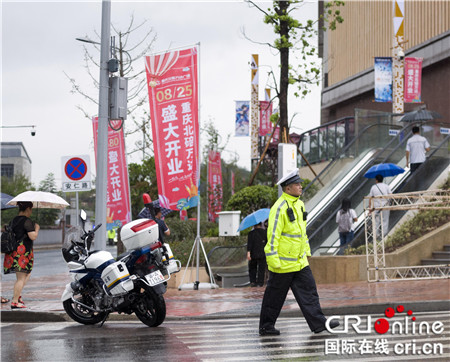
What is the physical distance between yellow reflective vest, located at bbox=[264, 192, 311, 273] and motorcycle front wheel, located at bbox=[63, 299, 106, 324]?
314 centimetres

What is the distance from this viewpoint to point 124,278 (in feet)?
32.8

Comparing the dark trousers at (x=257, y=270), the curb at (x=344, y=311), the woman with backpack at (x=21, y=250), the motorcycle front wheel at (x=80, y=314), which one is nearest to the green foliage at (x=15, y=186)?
the dark trousers at (x=257, y=270)

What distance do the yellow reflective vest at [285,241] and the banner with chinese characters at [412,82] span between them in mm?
23724

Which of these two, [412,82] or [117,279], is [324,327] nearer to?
[117,279]

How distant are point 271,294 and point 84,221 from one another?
10.8 ft

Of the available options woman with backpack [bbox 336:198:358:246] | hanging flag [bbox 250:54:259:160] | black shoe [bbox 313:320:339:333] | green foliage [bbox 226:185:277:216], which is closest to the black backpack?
black shoe [bbox 313:320:339:333]

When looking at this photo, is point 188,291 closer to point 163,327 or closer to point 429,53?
point 163,327

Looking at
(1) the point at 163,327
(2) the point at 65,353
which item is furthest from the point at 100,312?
(2) the point at 65,353

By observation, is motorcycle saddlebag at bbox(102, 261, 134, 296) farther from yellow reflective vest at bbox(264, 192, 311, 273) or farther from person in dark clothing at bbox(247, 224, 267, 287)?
person in dark clothing at bbox(247, 224, 267, 287)

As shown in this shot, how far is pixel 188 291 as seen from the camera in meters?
16.6

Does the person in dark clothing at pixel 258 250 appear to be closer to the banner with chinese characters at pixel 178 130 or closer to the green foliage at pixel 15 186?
the banner with chinese characters at pixel 178 130

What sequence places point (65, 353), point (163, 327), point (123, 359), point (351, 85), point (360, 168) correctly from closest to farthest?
point (123, 359) → point (65, 353) → point (163, 327) → point (360, 168) → point (351, 85)

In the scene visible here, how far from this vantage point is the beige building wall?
120 feet

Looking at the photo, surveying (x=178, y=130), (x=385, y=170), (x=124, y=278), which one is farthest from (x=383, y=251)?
(x=124, y=278)
